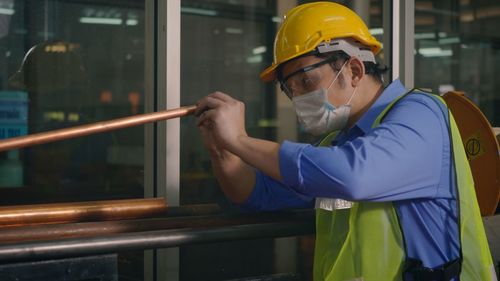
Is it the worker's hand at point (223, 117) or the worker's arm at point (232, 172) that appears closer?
the worker's hand at point (223, 117)

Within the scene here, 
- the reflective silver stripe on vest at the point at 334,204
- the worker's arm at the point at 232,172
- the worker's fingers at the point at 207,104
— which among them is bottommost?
the reflective silver stripe on vest at the point at 334,204

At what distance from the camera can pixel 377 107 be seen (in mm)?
2080

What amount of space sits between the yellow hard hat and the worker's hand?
9.4 inches

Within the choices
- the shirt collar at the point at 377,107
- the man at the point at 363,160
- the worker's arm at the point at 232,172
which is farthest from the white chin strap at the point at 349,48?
the worker's arm at the point at 232,172

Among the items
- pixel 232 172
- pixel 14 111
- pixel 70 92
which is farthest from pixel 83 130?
pixel 70 92

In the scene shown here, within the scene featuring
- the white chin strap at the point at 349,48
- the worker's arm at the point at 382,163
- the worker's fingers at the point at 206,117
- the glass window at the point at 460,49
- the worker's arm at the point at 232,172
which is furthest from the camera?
the glass window at the point at 460,49

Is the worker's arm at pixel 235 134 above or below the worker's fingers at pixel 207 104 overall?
below

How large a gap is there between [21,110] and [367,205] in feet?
8.55

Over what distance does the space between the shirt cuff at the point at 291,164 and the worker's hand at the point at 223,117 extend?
159 mm

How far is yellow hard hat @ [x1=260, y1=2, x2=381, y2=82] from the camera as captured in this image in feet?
6.92

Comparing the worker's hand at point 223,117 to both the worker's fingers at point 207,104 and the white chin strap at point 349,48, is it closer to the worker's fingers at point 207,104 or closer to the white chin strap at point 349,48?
the worker's fingers at point 207,104

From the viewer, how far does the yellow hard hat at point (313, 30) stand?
211cm

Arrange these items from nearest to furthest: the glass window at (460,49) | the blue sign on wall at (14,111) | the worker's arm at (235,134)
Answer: the worker's arm at (235,134) → the blue sign on wall at (14,111) → the glass window at (460,49)

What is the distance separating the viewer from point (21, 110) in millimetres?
3934
